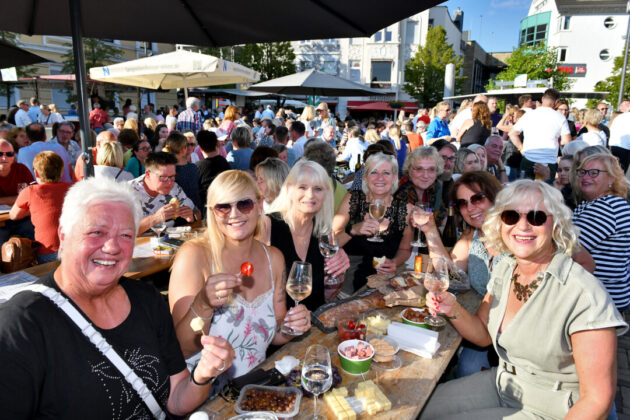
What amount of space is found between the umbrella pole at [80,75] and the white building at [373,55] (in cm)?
4157

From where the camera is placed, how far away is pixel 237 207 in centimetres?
246

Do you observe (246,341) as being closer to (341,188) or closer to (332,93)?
(341,188)

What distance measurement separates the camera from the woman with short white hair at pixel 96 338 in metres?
1.43

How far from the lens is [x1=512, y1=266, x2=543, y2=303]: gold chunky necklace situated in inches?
87.7

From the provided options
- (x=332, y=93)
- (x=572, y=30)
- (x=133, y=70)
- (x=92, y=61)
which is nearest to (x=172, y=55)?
(x=133, y=70)

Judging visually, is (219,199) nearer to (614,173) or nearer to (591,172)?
(591,172)

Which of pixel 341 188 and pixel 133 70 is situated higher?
pixel 133 70

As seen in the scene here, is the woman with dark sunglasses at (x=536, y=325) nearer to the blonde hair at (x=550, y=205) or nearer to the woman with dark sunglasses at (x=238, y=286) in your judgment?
the blonde hair at (x=550, y=205)

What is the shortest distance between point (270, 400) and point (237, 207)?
1.14 metres

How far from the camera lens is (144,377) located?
1726 mm

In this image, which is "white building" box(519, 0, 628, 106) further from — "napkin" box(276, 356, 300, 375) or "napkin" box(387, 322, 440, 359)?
"napkin" box(276, 356, 300, 375)

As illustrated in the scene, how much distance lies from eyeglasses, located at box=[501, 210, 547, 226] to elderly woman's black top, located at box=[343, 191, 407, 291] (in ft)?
5.77

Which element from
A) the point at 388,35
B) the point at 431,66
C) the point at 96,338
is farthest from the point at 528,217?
the point at 388,35

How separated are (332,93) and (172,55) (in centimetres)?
681
